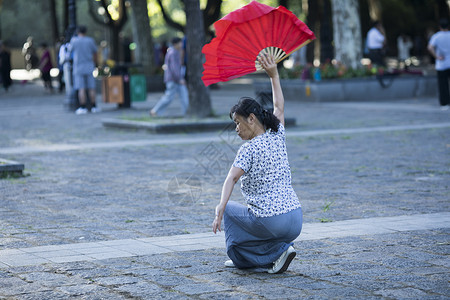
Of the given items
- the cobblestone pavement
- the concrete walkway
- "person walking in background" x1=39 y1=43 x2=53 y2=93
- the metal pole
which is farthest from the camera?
"person walking in background" x1=39 y1=43 x2=53 y2=93

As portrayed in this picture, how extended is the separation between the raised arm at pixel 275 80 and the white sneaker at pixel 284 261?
92 centimetres

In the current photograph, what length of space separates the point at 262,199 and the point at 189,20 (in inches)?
443

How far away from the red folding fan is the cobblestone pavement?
1.32m

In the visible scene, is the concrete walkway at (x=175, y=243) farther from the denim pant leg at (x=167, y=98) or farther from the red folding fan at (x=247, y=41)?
the denim pant leg at (x=167, y=98)

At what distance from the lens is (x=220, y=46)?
5418mm

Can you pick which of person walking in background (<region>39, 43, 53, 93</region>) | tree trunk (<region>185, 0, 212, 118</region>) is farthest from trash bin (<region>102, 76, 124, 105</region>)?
person walking in background (<region>39, 43, 53, 93</region>)

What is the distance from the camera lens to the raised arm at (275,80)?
538 centimetres

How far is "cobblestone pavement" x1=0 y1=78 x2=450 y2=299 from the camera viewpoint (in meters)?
4.83

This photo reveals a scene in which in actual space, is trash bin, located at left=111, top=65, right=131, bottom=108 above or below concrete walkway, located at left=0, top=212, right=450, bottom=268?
above

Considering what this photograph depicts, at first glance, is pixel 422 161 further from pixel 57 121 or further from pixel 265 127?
pixel 57 121

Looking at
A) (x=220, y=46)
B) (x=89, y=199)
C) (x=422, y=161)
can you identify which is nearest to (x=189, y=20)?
(x=422, y=161)

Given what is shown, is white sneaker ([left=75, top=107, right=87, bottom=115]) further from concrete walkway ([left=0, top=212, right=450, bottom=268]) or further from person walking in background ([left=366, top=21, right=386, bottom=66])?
concrete walkway ([left=0, top=212, right=450, bottom=268])

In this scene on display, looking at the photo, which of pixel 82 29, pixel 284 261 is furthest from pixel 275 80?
pixel 82 29

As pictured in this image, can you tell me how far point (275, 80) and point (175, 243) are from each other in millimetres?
1499
